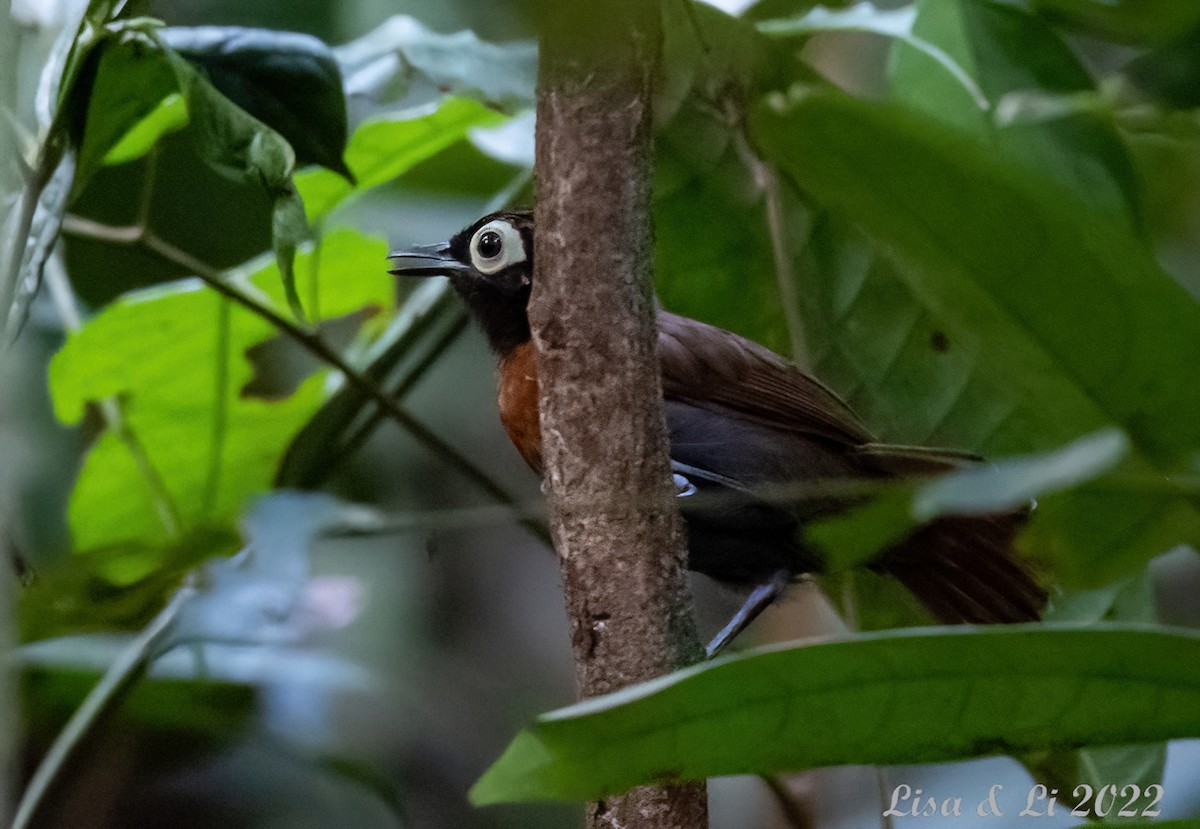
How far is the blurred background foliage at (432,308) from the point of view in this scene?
0.61m

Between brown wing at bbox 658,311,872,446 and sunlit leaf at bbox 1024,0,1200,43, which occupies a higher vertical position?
brown wing at bbox 658,311,872,446

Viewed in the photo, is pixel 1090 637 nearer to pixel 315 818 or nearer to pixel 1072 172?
pixel 1072 172

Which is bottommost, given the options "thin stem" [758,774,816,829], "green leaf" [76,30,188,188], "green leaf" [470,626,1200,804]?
"green leaf" [470,626,1200,804]

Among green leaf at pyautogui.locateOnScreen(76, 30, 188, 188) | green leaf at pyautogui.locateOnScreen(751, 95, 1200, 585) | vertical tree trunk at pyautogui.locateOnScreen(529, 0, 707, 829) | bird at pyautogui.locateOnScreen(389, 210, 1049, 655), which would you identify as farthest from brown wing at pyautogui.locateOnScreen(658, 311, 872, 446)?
green leaf at pyautogui.locateOnScreen(751, 95, 1200, 585)

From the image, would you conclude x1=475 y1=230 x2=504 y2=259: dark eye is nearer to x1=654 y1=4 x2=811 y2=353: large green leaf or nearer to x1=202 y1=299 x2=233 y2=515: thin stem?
x1=654 y1=4 x2=811 y2=353: large green leaf

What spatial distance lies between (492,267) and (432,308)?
1.00 ft

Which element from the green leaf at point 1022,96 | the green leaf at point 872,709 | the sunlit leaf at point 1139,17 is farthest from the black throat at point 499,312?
the green leaf at point 872,709

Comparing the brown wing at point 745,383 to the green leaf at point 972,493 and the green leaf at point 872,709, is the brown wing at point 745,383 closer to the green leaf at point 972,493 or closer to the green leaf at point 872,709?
the green leaf at point 872,709

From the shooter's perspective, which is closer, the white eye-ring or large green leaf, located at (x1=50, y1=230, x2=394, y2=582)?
the white eye-ring

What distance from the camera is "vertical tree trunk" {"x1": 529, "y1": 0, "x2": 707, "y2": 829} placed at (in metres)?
1.15

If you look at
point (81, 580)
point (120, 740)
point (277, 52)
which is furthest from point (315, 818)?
point (277, 52)

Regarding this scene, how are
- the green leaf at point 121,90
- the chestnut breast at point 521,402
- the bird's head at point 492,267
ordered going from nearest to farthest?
1. the green leaf at point 121,90
2. the chestnut breast at point 521,402
3. the bird's head at point 492,267

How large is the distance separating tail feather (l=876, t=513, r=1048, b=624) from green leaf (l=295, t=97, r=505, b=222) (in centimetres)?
111

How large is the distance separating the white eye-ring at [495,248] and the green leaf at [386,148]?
22 centimetres
